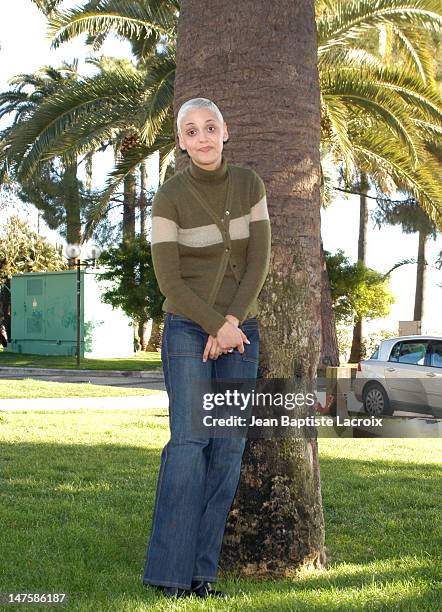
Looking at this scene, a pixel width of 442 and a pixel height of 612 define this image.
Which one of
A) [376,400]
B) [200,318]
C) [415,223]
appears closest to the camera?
[200,318]

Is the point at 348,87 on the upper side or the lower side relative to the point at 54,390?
upper

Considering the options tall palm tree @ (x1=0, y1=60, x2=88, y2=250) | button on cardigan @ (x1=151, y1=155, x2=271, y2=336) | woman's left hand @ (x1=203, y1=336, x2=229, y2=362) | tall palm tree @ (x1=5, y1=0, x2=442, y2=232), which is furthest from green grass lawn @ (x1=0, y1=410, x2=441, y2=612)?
tall palm tree @ (x1=0, y1=60, x2=88, y2=250)

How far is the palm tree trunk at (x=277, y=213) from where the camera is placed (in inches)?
169

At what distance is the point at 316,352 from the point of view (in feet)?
14.5

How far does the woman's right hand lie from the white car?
37.9 ft

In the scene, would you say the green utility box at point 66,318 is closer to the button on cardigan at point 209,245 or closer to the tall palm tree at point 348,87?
the tall palm tree at point 348,87

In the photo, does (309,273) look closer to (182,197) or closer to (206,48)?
(182,197)

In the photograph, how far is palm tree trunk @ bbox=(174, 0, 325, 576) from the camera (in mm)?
4293

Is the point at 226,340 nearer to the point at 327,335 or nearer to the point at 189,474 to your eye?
the point at 189,474

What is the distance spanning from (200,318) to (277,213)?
966 millimetres

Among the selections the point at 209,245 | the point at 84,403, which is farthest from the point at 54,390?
the point at 209,245

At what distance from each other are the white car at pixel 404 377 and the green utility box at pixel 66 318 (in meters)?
16.2

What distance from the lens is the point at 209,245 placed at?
3.76 metres

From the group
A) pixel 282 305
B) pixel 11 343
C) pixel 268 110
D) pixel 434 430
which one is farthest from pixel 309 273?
pixel 11 343
